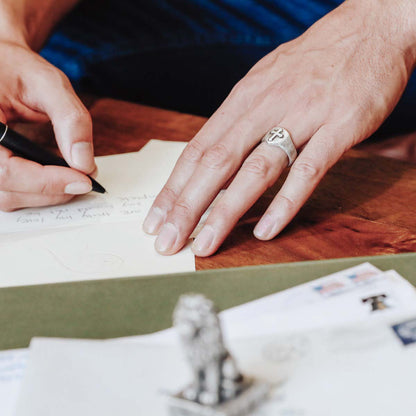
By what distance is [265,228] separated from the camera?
634 millimetres

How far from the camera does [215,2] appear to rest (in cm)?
121

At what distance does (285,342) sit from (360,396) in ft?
0.24

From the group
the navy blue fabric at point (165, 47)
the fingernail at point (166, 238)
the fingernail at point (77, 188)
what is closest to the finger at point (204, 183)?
the fingernail at point (166, 238)

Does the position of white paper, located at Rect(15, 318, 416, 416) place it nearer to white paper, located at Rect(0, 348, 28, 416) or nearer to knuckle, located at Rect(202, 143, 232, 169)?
white paper, located at Rect(0, 348, 28, 416)

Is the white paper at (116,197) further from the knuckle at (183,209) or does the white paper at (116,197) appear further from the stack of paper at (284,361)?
the stack of paper at (284,361)

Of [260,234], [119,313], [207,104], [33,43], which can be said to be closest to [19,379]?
[119,313]

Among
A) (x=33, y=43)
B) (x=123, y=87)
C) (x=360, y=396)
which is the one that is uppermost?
(x=360, y=396)

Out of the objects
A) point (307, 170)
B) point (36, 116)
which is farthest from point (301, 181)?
point (36, 116)

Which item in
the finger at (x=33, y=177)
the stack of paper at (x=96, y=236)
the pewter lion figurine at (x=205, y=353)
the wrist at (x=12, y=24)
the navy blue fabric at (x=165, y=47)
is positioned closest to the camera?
the pewter lion figurine at (x=205, y=353)

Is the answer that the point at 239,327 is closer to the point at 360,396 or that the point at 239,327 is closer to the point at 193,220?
the point at 360,396

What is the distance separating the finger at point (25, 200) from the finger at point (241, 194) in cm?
22

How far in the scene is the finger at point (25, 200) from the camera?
28.1 inches

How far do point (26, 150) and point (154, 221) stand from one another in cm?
20

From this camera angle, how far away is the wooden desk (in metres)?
0.61
